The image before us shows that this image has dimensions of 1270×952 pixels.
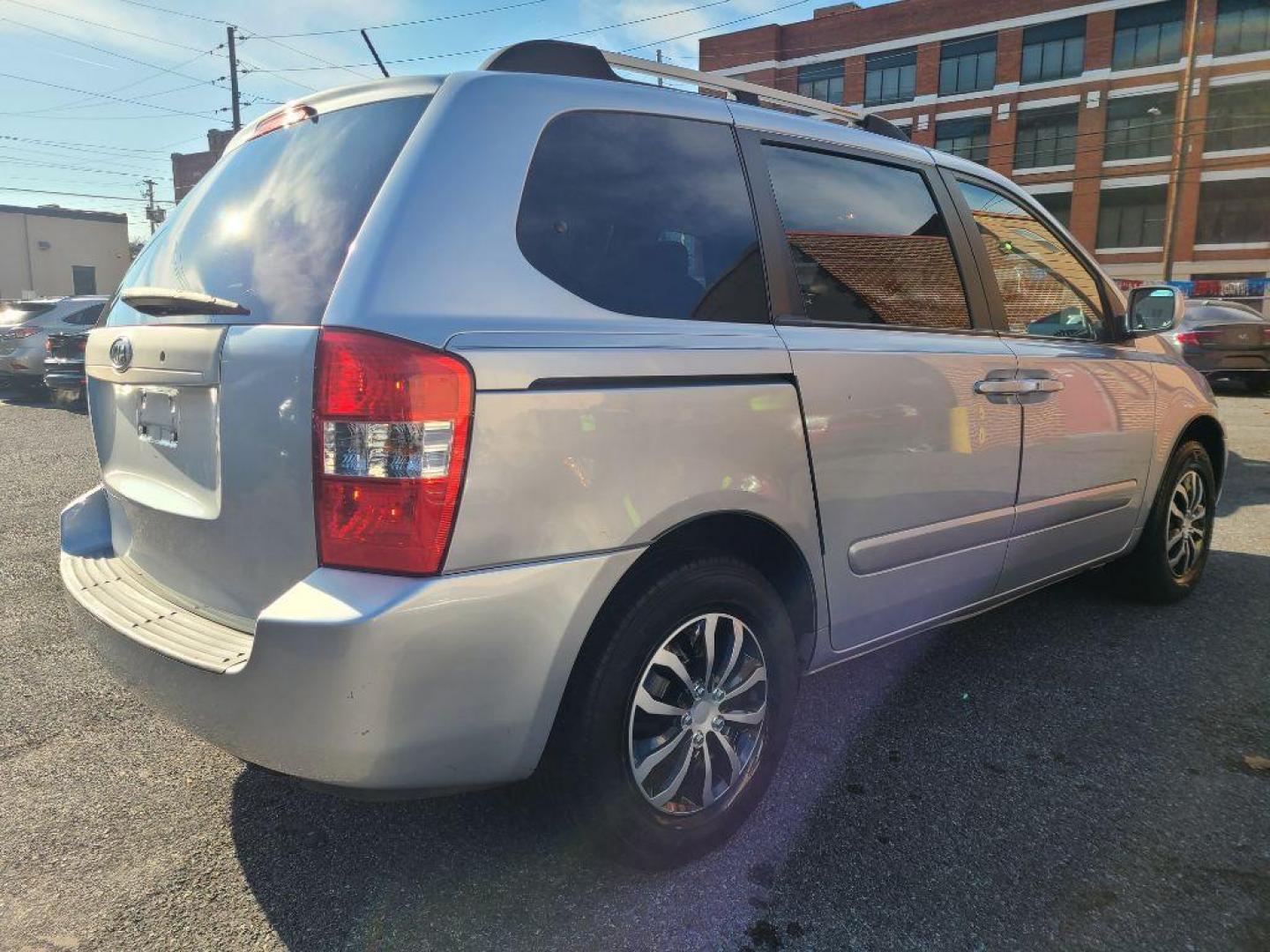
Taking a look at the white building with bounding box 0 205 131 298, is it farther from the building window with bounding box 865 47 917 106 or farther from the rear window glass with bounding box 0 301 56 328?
the building window with bounding box 865 47 917 106

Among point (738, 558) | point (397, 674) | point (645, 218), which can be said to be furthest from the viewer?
point (738, 558)

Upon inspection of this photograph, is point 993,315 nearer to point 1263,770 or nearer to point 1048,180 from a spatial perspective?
point 1263,770

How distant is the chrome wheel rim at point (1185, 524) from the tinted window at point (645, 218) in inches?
117

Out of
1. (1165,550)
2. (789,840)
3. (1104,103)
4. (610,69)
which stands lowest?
(789,840)

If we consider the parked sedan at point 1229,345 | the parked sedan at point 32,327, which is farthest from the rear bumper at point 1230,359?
the parked sedan at point 32,327

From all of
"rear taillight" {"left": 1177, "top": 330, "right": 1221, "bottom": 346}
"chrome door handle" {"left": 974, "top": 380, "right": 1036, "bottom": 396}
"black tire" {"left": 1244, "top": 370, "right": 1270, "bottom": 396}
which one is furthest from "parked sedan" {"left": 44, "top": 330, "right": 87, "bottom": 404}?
"black tire" {"left": 1244, "top": 370, "right": 1270, "bottom": 396}

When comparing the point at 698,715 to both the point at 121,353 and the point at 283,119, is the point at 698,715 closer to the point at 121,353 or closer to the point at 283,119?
the point at 121,353

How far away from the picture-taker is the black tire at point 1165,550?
13.4 feet

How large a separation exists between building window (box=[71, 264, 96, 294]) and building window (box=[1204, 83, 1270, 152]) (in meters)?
56.2

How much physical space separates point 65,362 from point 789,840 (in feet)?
42.1

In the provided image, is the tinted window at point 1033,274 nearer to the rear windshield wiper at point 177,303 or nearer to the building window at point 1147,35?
the rear windshield wiper at point 177,303

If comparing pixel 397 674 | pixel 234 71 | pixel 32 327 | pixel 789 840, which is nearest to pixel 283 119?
pixel 397 674

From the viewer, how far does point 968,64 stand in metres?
43.1

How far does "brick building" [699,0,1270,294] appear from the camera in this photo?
1494 inches
